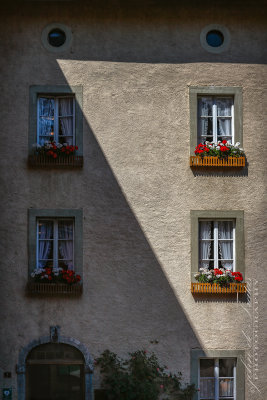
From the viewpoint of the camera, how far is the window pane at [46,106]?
13703mm

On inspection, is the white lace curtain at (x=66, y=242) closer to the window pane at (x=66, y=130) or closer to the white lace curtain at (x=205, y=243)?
the window pane at (x=66, y=130)

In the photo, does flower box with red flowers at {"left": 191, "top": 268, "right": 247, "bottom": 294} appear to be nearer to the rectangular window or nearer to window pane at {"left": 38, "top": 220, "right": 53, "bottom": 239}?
the rectangular window

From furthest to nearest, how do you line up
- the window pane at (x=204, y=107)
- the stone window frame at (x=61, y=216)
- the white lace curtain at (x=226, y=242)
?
1. the window pane at (x=204, y=107)
2. the white lace curtain at (x=226, y=242)
3. the stone window frame at (x=61, y=216)

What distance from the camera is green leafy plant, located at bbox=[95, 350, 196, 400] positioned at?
12797 millimetres

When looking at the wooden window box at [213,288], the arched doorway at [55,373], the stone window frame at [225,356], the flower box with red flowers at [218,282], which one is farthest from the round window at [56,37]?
the stone window frame at [225,356]

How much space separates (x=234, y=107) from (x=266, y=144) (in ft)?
3.53

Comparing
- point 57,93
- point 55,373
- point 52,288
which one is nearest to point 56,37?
point 57,93

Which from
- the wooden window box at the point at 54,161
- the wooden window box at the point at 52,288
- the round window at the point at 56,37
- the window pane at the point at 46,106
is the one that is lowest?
the wooden window box at the point at 52,288

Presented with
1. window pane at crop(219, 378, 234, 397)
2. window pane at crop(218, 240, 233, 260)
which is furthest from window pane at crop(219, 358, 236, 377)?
window pane at crop(218, 240, 233, 260)

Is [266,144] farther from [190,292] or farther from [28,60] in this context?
[28,60]

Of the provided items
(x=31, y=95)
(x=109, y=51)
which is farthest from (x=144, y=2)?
(x=31, y=95)

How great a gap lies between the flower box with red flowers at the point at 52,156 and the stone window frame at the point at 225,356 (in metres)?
4.82

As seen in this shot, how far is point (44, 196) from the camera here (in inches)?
523

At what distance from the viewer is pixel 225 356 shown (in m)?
13.1
